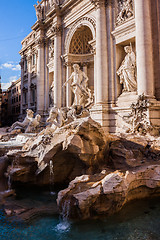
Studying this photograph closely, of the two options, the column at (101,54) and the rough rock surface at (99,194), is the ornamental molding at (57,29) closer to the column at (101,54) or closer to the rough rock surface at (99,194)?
the column at (101,54)

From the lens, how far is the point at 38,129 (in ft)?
46.8

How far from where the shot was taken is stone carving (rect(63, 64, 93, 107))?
1408cm

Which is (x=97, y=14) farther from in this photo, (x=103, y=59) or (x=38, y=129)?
(x=38, y=129)

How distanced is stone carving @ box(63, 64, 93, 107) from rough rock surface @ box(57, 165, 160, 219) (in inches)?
357

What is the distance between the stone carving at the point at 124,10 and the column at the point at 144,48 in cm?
105

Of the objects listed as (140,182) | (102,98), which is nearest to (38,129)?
(102,98)

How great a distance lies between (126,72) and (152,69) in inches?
62.3

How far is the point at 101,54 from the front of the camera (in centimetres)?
1149

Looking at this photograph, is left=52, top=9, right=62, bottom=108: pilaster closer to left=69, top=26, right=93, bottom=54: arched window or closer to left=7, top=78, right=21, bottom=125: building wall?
left=69, top=26, right=93, bottom=54: arched window

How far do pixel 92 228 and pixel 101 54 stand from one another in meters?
9.60

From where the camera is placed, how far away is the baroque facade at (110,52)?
945 cm

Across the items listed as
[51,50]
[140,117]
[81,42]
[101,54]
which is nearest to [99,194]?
[140,117]

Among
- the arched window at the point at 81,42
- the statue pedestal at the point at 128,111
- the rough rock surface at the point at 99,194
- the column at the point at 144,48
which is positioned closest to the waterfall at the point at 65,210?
the rough rock surface at the point at 99,194

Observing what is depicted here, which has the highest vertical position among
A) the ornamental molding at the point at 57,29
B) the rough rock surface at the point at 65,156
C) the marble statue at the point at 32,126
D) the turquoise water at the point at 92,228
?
the ornamental molding at the point at 57,29
